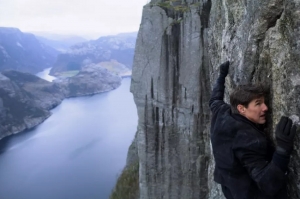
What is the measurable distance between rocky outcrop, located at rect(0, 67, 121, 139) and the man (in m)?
67.4

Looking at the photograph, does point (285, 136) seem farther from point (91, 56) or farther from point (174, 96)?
point (91, 56)

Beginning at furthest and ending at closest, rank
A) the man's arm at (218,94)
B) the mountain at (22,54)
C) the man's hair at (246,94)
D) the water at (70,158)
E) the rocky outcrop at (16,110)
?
the mountain at (22,54) < the rocky outcrop at (16,110) < the water at (70,158) < the man's arm at (218,94) < the man's hair at (246,94)

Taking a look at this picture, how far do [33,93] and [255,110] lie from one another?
9738 centimetres

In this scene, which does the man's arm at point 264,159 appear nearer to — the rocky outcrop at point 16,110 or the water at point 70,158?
the water at point 70,158

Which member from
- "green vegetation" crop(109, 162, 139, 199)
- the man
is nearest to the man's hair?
the man

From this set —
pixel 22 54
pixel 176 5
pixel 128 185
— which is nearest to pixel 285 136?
pixel 176 5

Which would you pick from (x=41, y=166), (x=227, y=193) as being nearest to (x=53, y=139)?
(x=41, y=166)

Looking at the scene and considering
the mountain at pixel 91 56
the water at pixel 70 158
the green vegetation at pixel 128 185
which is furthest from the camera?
the mountain at pixel 91 56

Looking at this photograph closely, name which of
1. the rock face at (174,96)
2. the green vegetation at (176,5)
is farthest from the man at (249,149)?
the green vegetation at (176,5)

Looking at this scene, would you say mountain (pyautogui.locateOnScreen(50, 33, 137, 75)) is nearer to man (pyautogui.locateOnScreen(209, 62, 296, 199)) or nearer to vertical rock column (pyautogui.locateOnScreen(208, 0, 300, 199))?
vertical rock column (pyautogui.locateOnScreen(208, 0, 300, 199))

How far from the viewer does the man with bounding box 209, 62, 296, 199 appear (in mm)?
2871

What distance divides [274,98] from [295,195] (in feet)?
3.42

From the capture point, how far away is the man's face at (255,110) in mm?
3342

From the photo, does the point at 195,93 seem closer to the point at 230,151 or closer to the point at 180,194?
the point at 180,194
